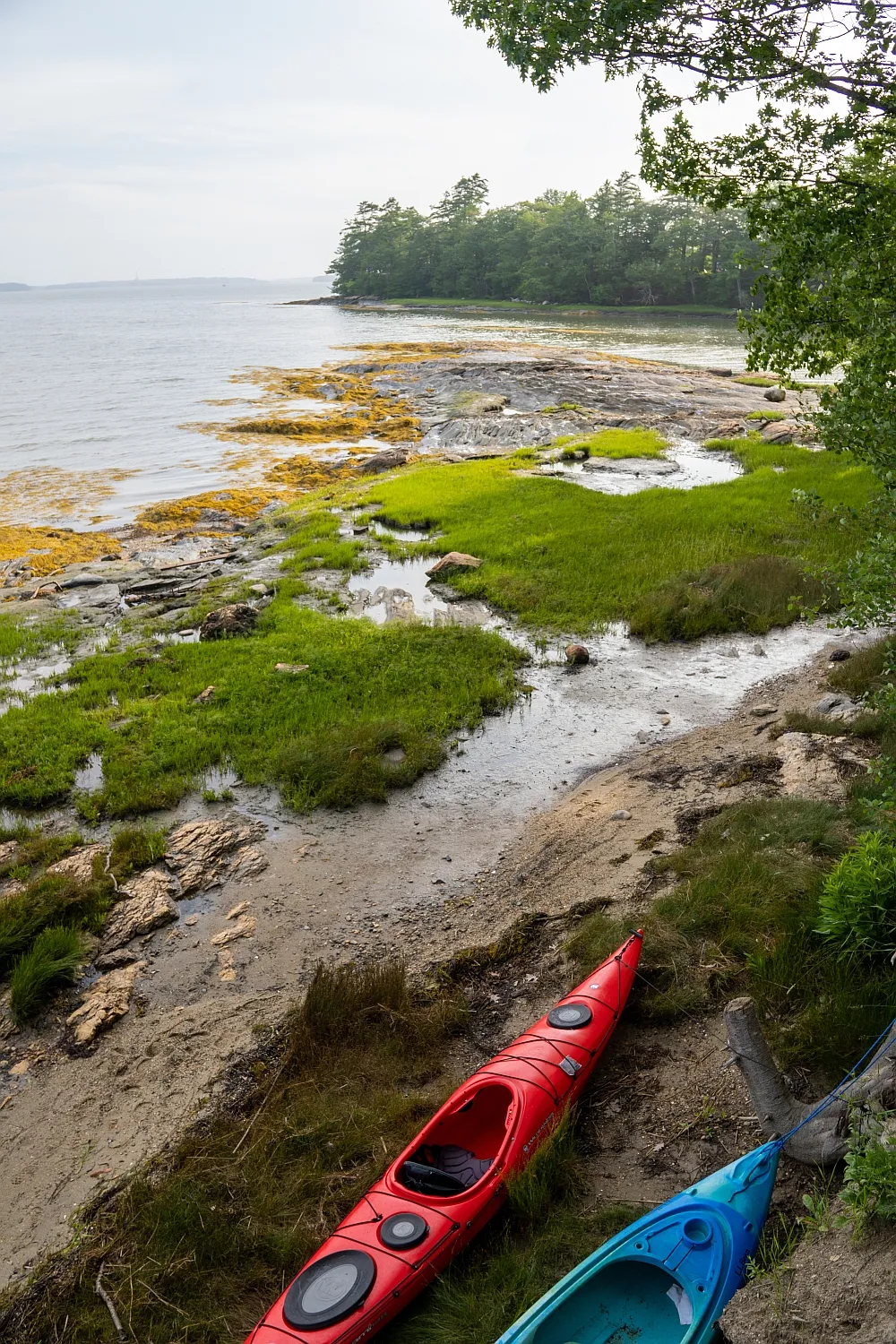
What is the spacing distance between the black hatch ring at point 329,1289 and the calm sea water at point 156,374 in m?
25.9

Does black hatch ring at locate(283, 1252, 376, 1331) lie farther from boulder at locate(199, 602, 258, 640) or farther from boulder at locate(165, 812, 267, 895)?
boulder at locate(199, 602, 258, 640)

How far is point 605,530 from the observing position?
20.1 metres

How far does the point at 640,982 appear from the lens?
695cm

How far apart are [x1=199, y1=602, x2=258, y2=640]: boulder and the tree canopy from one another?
70.9 m

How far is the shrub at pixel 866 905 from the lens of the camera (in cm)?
595

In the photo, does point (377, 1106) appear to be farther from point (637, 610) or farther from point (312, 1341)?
point (637, 610)

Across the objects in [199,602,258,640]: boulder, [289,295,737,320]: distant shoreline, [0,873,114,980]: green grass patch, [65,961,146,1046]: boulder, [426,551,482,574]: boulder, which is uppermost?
[289,295,737,320]: distant shoreline

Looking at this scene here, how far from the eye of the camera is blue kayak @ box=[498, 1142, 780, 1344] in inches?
171

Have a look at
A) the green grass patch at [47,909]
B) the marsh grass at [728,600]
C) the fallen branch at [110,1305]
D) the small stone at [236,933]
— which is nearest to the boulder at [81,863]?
the green grass patch at [47,909]

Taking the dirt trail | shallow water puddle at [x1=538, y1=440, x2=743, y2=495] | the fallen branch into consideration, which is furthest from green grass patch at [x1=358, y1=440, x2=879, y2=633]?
the fallen branch

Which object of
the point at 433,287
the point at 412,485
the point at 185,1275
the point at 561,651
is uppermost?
the point at 433,287

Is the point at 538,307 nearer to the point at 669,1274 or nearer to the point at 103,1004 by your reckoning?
the point at 103,1004

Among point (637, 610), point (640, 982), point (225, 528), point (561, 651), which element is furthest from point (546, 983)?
point (225, 528)

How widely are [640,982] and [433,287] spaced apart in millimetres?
126127
